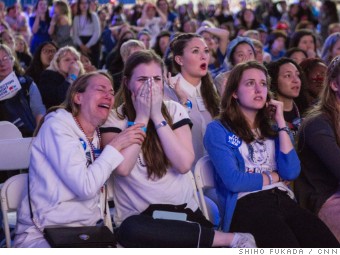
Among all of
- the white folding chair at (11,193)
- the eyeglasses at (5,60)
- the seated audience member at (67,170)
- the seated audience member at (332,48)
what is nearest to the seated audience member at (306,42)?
the seated audience member at (332,48)

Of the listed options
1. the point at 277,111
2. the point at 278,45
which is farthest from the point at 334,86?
the point at 278,45

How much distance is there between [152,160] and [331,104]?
1.26 metres

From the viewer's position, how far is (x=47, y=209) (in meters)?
3.71

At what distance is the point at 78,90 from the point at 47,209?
2.28 ft

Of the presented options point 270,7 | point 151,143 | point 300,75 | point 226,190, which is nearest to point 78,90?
point 151,143

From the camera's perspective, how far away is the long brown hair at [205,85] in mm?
5570

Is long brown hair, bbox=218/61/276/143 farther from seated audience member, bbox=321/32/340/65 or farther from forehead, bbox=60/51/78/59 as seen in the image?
seated audience member, bbox=321/32/340/65

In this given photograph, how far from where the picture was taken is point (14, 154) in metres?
4.61

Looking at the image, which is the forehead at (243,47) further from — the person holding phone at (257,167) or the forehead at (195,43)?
the person holding phone at (257,167)

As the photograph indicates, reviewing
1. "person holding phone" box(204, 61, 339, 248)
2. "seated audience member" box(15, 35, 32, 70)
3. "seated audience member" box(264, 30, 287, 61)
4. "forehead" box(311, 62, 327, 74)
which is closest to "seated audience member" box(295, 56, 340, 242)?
"person holding phone" box(204, 61, 339, 248)

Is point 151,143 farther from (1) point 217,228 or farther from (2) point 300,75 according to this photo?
(2) point 300,75

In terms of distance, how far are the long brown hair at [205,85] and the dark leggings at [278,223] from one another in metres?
1.36

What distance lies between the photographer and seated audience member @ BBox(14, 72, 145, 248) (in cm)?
369

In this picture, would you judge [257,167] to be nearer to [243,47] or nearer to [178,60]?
[178,60]
